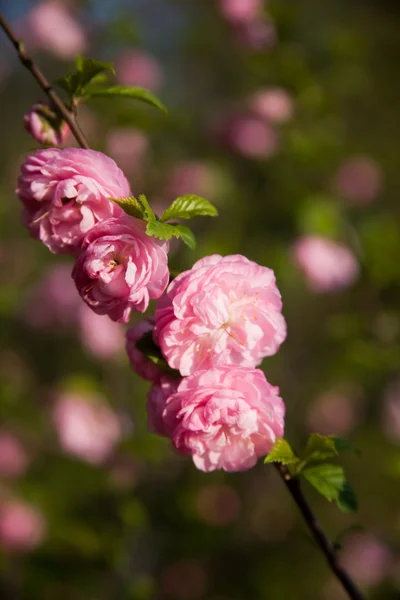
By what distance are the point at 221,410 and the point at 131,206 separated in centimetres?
18

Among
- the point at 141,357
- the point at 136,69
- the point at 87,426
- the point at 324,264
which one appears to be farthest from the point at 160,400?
the point at 136,69

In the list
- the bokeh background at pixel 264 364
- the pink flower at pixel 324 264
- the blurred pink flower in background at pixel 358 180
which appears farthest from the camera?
the blurred pink flower in background at pixel 358 180

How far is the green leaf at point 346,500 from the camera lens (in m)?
0.60

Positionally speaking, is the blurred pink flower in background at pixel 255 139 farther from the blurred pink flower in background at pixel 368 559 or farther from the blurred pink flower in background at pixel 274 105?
the blurred pink flower in background at pixel 368 559

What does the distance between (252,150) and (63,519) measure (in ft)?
4.02

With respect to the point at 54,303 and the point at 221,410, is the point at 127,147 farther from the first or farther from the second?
the point at 221,410

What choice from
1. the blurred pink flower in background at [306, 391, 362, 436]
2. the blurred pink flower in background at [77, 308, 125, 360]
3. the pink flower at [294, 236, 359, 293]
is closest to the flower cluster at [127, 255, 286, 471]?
the pink flower at [294, 236, 359, 293]

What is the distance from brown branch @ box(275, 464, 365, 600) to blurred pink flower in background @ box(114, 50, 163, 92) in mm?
1678

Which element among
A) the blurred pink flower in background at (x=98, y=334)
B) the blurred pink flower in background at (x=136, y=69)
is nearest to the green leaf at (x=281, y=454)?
the blurred pink flower in background at (x=98, y=334)

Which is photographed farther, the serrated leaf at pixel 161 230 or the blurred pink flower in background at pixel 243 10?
the blurred pink flower in background at pixel 243 10

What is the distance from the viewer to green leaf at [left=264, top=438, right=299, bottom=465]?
54cm

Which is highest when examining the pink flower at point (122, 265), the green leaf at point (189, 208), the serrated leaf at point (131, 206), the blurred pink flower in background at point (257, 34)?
the serrated leaf at point (131, 206)

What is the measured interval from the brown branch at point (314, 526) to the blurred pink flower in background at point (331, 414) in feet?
5.67

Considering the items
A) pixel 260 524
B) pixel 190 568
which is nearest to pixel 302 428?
pixel 260 524
